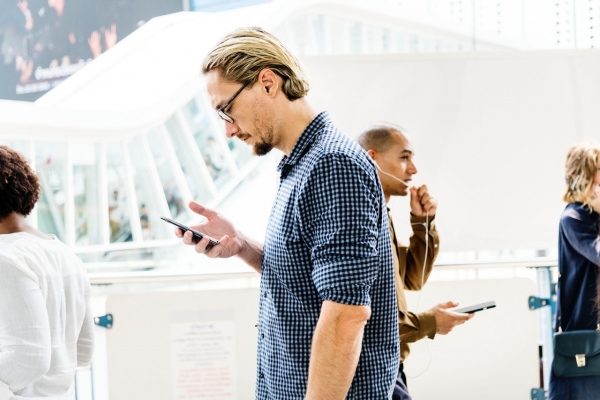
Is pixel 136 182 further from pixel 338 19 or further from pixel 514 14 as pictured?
pixel 514 14

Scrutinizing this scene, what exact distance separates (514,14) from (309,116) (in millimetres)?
3024

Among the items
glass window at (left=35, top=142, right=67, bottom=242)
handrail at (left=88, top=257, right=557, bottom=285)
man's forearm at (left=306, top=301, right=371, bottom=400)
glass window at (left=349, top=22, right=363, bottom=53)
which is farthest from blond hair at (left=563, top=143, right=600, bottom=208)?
glass window at (left=35, top=142, right=67, bottom=242)

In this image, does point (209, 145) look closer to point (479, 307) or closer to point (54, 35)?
point (54, 35)

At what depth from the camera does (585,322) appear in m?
3.05

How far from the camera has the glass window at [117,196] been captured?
4203 mm

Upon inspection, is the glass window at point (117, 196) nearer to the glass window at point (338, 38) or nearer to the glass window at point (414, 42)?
the glass window at point (338, 38)

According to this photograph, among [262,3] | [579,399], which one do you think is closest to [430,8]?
[262,3]

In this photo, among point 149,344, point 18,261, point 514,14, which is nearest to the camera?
point 18,261

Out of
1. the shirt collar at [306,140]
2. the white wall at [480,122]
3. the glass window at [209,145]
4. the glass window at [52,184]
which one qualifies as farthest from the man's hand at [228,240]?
the glass window at [209,145]

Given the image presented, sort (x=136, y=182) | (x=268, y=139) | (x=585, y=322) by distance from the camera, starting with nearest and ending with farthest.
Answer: (x=268, y=139)
(x=585, y=322)
(x=136, y=182)

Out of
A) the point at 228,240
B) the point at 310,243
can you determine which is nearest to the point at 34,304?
the point at 228,240

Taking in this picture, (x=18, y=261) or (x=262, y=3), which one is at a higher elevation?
(x=262, y=3)

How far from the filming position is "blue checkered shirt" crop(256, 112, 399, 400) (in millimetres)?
1272

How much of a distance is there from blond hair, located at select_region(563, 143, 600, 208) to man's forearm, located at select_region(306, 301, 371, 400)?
2159mm
